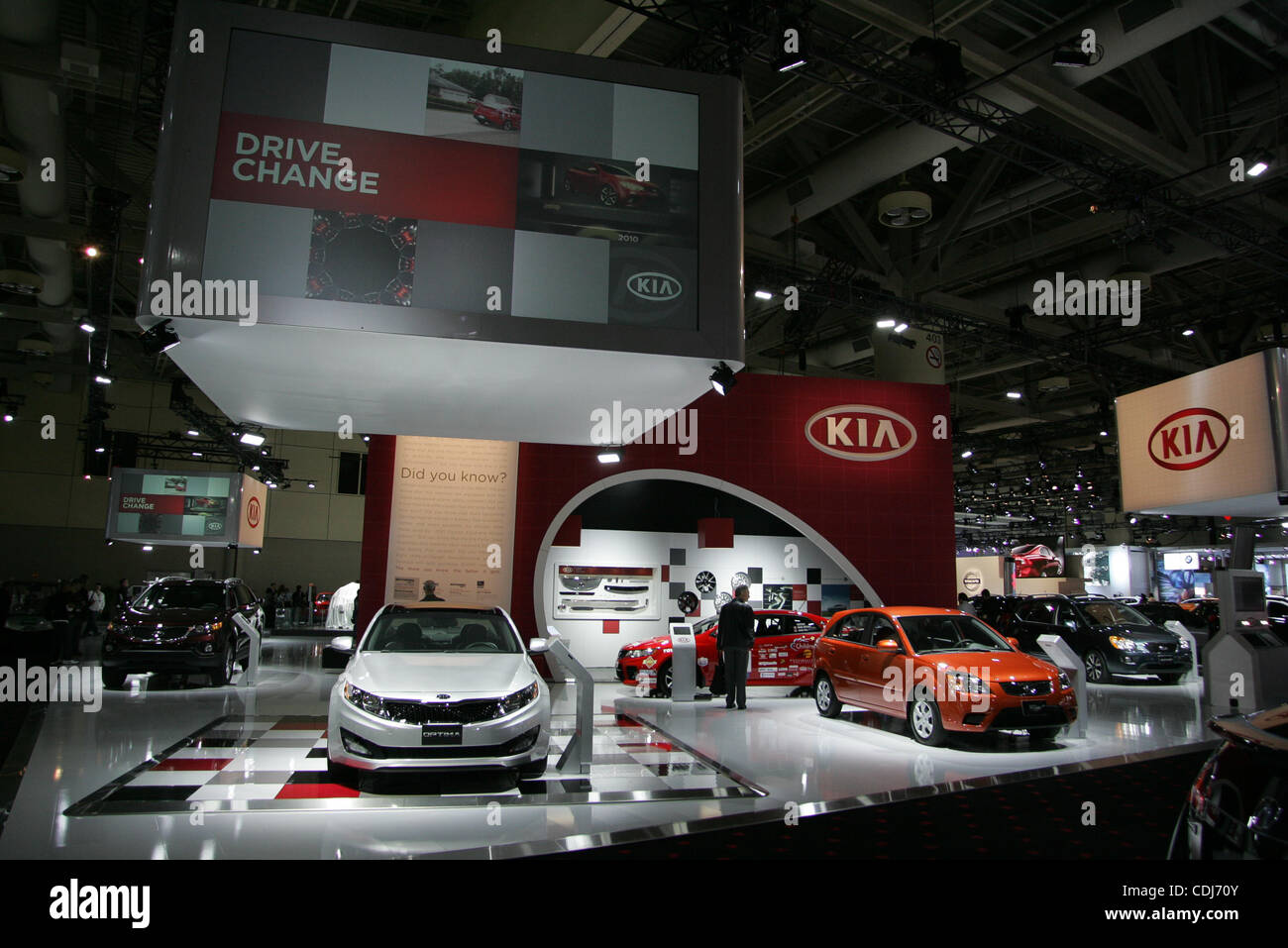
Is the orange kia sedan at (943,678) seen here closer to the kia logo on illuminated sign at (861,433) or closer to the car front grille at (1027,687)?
the car front grille at (1027,687)

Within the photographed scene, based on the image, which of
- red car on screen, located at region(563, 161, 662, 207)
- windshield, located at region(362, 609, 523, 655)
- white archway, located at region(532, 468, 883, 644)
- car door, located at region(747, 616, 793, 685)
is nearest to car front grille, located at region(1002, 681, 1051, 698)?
car door, located at region(747, 616, 793, 685)

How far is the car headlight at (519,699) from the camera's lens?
5195 millimetres

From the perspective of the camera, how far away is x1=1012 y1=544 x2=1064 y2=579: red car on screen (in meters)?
30.0

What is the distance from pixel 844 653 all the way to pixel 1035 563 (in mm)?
24898

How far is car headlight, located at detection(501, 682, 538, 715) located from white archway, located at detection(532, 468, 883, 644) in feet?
22.7

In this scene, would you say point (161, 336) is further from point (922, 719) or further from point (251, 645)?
point (251, 645)

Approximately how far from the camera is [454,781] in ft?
17.2

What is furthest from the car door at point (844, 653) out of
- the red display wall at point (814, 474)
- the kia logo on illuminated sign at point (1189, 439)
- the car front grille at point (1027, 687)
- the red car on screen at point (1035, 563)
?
the red car on screen at point (1035, 563)

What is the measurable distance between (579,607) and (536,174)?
8.98 m

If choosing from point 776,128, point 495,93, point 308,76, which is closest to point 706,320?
point 495,93

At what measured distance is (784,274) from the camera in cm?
1340

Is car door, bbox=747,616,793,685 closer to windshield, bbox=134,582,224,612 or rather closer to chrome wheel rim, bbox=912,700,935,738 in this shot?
chrome wheel rim, bbox=912,700,935,738

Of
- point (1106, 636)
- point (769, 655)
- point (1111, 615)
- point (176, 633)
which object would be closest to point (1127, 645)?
point (1106, 636)
